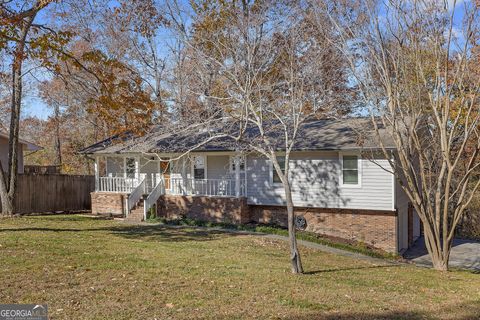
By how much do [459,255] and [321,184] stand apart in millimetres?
6792

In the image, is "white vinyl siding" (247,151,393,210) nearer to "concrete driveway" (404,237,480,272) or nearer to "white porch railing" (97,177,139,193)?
"concrete driveway" (404,237,480,272)

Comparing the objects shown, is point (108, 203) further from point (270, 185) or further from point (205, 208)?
point (270, 185)

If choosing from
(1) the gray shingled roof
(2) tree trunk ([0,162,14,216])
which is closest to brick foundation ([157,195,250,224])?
(1) the gray shingled roof

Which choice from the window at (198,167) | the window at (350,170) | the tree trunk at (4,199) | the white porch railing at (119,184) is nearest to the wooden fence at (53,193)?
the white porch railing at (119,184)

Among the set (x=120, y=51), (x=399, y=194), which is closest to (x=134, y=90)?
(x=399, y=194)

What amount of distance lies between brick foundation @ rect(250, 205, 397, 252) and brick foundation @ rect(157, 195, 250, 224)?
1.14 m

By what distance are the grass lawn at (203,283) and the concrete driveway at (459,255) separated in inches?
173

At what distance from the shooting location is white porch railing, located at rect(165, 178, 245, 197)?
19.5m

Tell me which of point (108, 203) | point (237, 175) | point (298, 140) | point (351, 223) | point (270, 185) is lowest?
point (351, 223)

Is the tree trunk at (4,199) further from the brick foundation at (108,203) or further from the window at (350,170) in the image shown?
the window at (350,170)

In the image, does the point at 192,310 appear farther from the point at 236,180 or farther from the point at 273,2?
the point at 273,2

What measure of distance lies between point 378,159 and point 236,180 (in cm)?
589

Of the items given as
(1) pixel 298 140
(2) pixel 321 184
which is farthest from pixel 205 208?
(2) pixel 321 184

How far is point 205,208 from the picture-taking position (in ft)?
64.1
